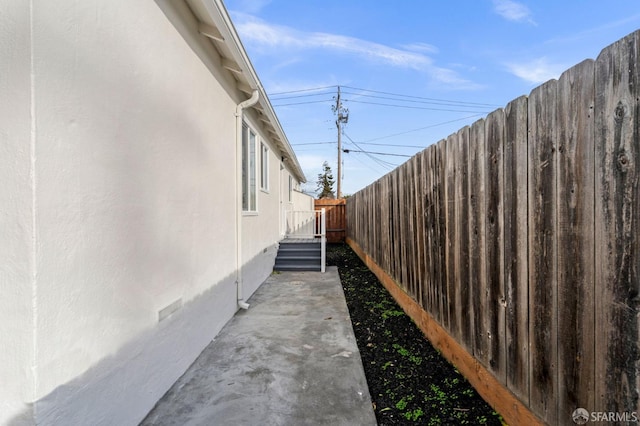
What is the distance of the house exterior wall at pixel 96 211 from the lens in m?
1.32

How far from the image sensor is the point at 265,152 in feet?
23.1

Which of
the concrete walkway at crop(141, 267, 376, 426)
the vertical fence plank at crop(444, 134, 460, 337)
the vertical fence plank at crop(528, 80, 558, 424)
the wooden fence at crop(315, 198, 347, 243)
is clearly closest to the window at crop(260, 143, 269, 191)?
the concrete walkway at crop(141, 267, 376, 426)

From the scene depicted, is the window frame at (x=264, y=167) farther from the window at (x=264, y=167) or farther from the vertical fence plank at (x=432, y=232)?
the vertical fence plank at (x=432, y=232)

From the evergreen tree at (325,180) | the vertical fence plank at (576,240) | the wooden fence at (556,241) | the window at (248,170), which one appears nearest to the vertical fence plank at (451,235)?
the wooden fence at (556,241)

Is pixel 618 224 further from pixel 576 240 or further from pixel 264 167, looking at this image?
pixel 264 167

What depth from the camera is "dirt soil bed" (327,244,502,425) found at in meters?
2.08

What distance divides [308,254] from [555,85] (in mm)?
6930

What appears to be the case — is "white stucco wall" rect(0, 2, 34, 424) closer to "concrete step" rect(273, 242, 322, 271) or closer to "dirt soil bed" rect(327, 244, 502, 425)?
"dirt soil bed" rect(327, 244, 502, 425)

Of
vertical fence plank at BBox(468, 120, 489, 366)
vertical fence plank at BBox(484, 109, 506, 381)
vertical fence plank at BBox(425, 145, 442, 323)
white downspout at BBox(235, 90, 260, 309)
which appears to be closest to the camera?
vertical fence plank at BBox(484, 109, 506, 381)

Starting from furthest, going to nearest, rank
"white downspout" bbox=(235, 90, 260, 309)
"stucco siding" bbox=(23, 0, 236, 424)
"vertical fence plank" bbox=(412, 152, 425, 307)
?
1. "white downspout" bbox=(235, 90, 260, 309)
2. "vertical fence plank" bbox=(412, 152, 425, 307)
3. "stucco siding" bbox=(23, 0, 236, 424)

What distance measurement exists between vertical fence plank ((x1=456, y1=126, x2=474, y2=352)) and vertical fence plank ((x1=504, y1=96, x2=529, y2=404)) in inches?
A: 20.0

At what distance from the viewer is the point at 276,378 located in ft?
8.63

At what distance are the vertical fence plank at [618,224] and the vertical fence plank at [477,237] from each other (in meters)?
0.93

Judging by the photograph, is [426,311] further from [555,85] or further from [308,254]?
[308,254]
